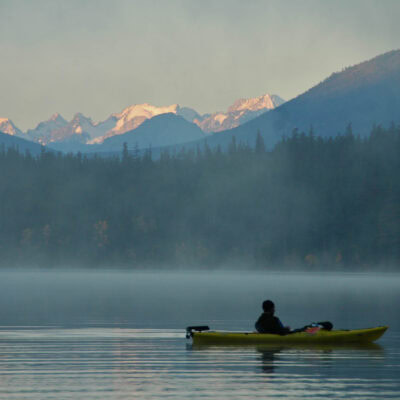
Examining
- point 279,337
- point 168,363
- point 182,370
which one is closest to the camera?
point 182,370

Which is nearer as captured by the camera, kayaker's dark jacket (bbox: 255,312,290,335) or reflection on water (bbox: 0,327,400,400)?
reflection on water (bbox: 0,327,400,400)

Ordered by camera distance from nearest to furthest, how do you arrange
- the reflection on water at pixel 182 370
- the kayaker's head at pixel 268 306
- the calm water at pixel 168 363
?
the reflection on water at pixel 182 370 → the calm water at pixel 168 363 → the kayaker's head at pixel 268 306

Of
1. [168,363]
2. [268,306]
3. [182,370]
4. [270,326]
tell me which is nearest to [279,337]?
[270,326]

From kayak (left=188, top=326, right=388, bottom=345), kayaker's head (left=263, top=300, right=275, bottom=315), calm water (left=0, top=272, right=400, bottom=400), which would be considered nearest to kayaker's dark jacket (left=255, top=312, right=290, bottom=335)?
kayak (left=188, top=326, right=388, bottom=345)

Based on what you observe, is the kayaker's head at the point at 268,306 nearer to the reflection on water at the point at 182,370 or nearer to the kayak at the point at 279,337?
the kayak at the point at 279,337

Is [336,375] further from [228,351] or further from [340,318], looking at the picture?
[340,318]

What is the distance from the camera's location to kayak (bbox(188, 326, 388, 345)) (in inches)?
1276

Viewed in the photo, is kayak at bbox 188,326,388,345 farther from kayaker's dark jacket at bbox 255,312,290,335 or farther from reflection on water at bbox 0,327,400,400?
reflection on water at bbox 0,327,400,400

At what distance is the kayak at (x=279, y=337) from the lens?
106 feet

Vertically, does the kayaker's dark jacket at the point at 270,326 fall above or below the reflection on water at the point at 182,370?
above

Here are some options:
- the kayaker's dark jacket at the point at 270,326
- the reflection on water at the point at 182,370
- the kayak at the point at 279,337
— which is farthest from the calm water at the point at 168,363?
the kayaker's dark jacket at the point at 270,326

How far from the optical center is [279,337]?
32438 millimetres

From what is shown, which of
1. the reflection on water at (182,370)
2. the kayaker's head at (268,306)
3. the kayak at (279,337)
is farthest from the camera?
the kayak at (279,337)

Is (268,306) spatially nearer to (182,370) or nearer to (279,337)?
(279,337)
